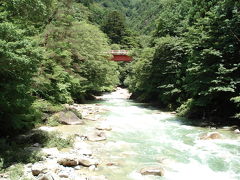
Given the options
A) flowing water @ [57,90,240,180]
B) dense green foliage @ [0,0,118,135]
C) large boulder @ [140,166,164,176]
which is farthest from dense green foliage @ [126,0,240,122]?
dense green foliage @ [0,0,118,135]

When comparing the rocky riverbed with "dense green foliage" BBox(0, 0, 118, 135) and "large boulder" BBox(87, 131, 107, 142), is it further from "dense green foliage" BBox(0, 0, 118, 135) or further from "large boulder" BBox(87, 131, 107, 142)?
"dense green foliage" BBox(0, 0, 118, 135)

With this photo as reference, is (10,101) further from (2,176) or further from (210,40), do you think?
(210,40)

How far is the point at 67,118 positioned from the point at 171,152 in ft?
27.9

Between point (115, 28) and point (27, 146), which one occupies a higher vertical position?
point (115, 28)

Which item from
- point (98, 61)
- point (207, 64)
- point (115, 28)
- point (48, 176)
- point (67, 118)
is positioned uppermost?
point (115, 28)

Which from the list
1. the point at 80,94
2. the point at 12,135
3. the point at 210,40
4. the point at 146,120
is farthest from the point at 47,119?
the point at 80,94

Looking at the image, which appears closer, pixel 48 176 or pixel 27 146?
pixel 48 176

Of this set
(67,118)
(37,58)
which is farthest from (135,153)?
(67,118)

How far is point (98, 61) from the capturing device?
33.7 m

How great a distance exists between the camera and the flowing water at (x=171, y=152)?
10.6 meters

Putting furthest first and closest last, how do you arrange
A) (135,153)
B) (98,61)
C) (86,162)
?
(98,61) → (135,153) → (86,162)

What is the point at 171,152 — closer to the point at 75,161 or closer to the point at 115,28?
the point at 75,161

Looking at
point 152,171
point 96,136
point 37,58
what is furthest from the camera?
point 96,136

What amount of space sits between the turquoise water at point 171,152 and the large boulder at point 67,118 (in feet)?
8.60
